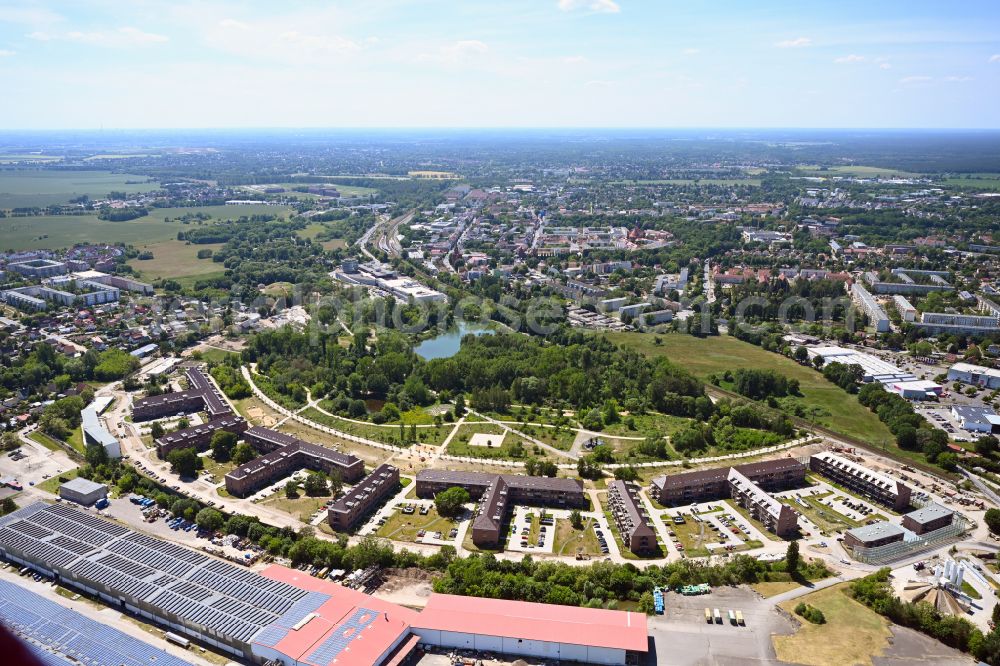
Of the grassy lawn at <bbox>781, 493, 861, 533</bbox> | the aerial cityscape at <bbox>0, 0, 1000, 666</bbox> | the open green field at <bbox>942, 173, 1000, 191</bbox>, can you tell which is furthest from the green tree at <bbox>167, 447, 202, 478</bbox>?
the open green field at <bbox>942, 173, 1000, 191</bbox>

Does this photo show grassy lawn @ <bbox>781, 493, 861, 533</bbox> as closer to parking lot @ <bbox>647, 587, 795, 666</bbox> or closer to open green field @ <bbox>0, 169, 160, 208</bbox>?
parking lot @ <bbox>647, 587, 795, 666</bbox>

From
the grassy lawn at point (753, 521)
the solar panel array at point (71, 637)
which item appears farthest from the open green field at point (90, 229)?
Answer: the grassy lawn at point (753, 521)

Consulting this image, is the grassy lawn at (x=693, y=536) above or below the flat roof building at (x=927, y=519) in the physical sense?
below

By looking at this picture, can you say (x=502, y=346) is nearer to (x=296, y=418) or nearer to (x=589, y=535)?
(x=296, y=418)

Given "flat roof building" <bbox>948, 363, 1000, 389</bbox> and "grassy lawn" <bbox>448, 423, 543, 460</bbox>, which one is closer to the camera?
"grassy lawn" <bbox>448, 423, 543, 460</bbox>

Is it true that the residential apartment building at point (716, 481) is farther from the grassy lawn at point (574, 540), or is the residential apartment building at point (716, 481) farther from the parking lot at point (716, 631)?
the parking lot at point (716, 631)

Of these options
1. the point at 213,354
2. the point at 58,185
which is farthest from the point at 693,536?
the point at 58,185

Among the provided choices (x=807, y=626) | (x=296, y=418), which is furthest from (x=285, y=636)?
(x=296, y=418)
